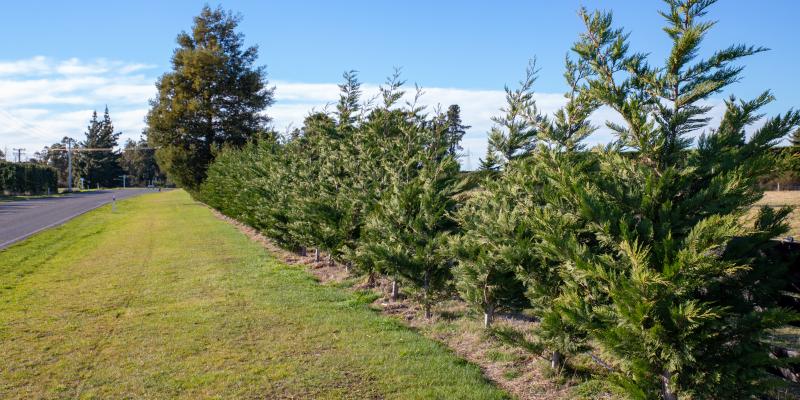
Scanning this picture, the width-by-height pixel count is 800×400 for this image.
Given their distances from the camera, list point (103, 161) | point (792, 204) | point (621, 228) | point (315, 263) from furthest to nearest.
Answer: point (103, 161)
point (315, 263)
point (792, 204)
point (621, 228)

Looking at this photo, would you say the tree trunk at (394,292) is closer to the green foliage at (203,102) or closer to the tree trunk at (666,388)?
the tree trunk at (666,388)

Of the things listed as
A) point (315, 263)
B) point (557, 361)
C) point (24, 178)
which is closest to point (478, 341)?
point (557, 361)

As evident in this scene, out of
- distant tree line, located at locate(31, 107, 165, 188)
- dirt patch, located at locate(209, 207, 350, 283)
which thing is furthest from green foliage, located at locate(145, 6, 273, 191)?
distant tree line, located at locate(31, 107, 165, 188)

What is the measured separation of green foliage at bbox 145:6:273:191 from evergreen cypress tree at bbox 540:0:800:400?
36260 mm

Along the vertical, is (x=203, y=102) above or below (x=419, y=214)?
above

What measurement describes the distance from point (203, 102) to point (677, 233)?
39.4 m

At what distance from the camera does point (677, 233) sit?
14.6 ft

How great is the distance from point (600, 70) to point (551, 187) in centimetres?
120

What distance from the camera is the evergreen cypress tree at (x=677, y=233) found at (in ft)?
13.5

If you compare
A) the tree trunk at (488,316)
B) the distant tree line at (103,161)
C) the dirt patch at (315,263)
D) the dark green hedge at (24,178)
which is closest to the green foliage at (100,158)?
the distant tree line at (103,161)

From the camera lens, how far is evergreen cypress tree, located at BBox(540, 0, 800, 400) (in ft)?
13.5

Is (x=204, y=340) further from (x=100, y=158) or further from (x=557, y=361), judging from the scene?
(x=100, y=158)

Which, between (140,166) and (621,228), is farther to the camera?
(140,166)

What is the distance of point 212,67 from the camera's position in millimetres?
39688
